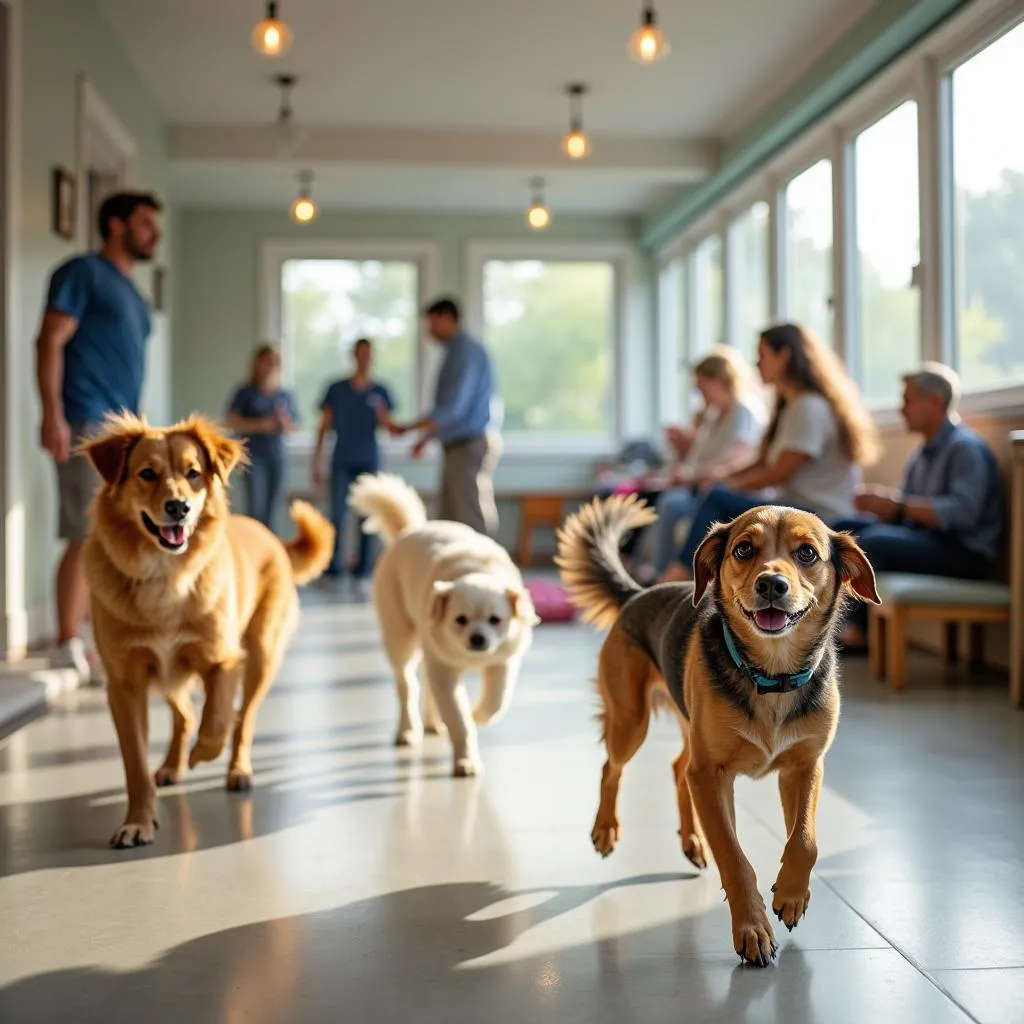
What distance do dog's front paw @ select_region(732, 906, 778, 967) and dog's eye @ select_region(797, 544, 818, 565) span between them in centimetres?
50

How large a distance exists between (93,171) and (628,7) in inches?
121

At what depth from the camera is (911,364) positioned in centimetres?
621

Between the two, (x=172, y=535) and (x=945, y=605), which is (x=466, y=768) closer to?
(x=172, y=535)

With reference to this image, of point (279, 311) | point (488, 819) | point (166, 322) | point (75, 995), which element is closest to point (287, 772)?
point (488, 819)

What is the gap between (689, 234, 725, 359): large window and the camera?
1014cm

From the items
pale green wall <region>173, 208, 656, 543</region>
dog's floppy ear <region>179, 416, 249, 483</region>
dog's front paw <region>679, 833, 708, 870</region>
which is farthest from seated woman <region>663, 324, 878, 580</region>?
pale green wall <region>173, 208, 656, 543</region>

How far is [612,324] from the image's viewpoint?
1156 centimetres

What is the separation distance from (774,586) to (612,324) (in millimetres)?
9965

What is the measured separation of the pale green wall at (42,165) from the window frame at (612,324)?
5.16 metres

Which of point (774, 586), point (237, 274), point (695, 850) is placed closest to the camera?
point (774, 586)

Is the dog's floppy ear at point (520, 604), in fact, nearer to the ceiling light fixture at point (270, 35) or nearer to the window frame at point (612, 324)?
the ceiling light fixture at point (270, 35)

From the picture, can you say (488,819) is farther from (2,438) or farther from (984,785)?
(2,438)

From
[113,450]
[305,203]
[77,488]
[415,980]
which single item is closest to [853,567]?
[415,980]

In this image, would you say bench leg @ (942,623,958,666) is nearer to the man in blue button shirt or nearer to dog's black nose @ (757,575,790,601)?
the man in blue button shirt
